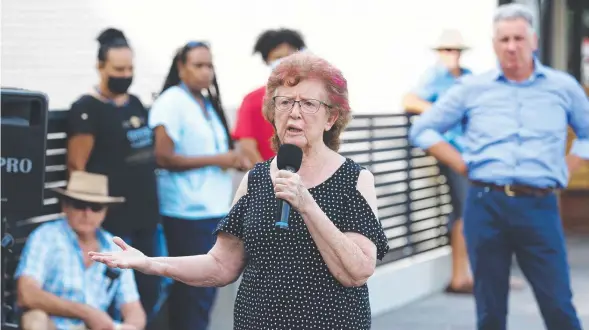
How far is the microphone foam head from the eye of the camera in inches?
147

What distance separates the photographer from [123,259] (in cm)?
377

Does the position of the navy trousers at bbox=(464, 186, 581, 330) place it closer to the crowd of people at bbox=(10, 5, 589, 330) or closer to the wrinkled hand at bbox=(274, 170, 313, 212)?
the crowd of people at bbox=(10, 5, 589, 330)

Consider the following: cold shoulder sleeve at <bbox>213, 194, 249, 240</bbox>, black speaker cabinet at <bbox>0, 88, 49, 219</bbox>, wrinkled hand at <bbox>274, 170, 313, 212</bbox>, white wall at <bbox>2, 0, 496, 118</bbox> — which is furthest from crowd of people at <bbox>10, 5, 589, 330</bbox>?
wrinkled hand at <bbox>274, 170, 313, 212</bbox>

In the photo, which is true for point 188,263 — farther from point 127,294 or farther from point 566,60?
point 566,60

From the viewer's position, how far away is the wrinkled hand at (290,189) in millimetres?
3537

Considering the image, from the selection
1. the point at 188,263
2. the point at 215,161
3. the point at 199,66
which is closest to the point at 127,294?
the point at 215,161

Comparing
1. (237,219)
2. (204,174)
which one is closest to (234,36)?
(204,174)

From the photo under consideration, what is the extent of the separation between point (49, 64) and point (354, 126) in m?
3.08

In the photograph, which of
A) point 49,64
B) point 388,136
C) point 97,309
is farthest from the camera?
point 388,136

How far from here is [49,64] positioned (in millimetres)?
6855

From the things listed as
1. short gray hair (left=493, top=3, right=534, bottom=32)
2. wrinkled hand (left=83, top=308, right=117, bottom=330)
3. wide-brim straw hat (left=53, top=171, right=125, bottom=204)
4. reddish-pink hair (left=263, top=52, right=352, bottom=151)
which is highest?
short gray hair (left=493, top=3, right=534, bottom=32)

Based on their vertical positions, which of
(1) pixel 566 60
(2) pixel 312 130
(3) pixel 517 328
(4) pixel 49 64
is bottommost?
(3) pixel 517 328

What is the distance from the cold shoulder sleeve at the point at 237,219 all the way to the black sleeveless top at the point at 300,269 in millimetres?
53

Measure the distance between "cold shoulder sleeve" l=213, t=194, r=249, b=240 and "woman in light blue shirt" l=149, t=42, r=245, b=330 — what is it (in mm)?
3000
